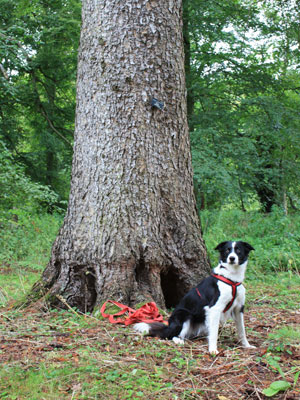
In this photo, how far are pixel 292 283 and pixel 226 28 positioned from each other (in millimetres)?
8912

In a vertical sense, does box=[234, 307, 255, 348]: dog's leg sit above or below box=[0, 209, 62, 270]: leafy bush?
below

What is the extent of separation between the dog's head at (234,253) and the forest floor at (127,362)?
0.82m

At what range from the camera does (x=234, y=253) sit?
13.4 ft

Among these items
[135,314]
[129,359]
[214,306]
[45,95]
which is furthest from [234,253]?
[45,95]

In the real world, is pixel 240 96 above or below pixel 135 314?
above

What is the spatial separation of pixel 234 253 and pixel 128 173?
1626 mm

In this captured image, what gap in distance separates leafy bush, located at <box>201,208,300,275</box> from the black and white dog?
10.7ft

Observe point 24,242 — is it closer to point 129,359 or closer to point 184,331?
point 184,331

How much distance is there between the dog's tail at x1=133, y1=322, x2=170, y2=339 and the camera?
13.1 feet

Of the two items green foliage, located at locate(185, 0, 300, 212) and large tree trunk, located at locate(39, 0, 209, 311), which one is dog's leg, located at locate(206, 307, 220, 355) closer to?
large tree trunk, located at locate(39, 0, 209, 311)

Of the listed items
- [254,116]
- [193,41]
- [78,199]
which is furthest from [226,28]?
Result: [78,199]

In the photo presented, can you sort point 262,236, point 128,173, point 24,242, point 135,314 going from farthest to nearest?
point 262,236 → point 24,242 → point 128,173 → point 135,314

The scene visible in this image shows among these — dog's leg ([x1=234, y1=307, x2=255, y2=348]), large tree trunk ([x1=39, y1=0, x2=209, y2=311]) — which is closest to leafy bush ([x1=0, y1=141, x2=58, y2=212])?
large tree trunk ([x1=39, y1=0, x2=209, y2=311])

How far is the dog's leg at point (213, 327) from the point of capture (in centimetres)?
377
